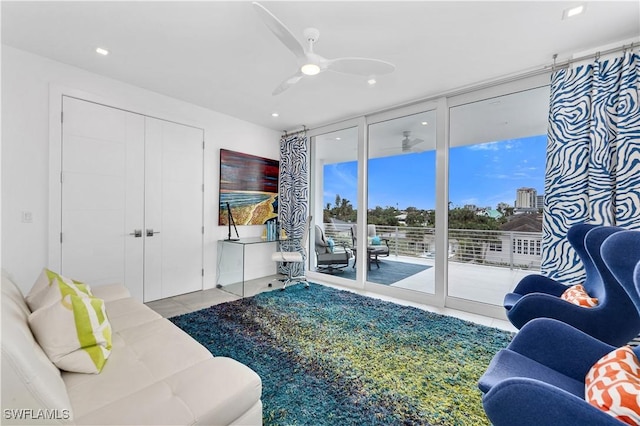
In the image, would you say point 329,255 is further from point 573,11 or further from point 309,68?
point 573,11

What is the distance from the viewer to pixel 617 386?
0.96 m

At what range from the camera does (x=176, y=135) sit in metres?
3.69

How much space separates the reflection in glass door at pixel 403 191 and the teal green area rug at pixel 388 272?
19 mm

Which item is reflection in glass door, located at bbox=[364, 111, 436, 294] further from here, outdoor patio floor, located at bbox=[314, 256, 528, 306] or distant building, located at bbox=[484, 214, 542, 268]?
distant building, located at bbox=[484, 214, 542, 268]

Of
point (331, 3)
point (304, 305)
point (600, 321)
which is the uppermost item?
point (331, 3)

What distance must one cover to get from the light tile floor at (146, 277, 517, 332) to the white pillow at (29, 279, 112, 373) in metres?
1.73

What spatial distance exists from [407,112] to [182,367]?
372 cm

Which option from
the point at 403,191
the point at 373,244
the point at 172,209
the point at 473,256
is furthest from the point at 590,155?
the point at 172,209

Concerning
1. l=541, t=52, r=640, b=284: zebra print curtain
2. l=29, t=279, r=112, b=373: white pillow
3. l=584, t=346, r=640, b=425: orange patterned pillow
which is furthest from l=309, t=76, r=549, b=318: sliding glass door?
l=29, t=279, r=112, b=373: white pillow

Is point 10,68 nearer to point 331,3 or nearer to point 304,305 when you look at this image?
point 331,3

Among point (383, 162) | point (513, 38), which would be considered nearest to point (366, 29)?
point (513, 38)

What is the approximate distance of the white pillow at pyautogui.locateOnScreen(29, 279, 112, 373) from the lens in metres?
1.25

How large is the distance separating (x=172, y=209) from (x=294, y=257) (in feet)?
6.10

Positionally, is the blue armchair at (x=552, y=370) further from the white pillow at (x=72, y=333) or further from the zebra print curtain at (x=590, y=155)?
the white pillow at (x=72, y=333)
